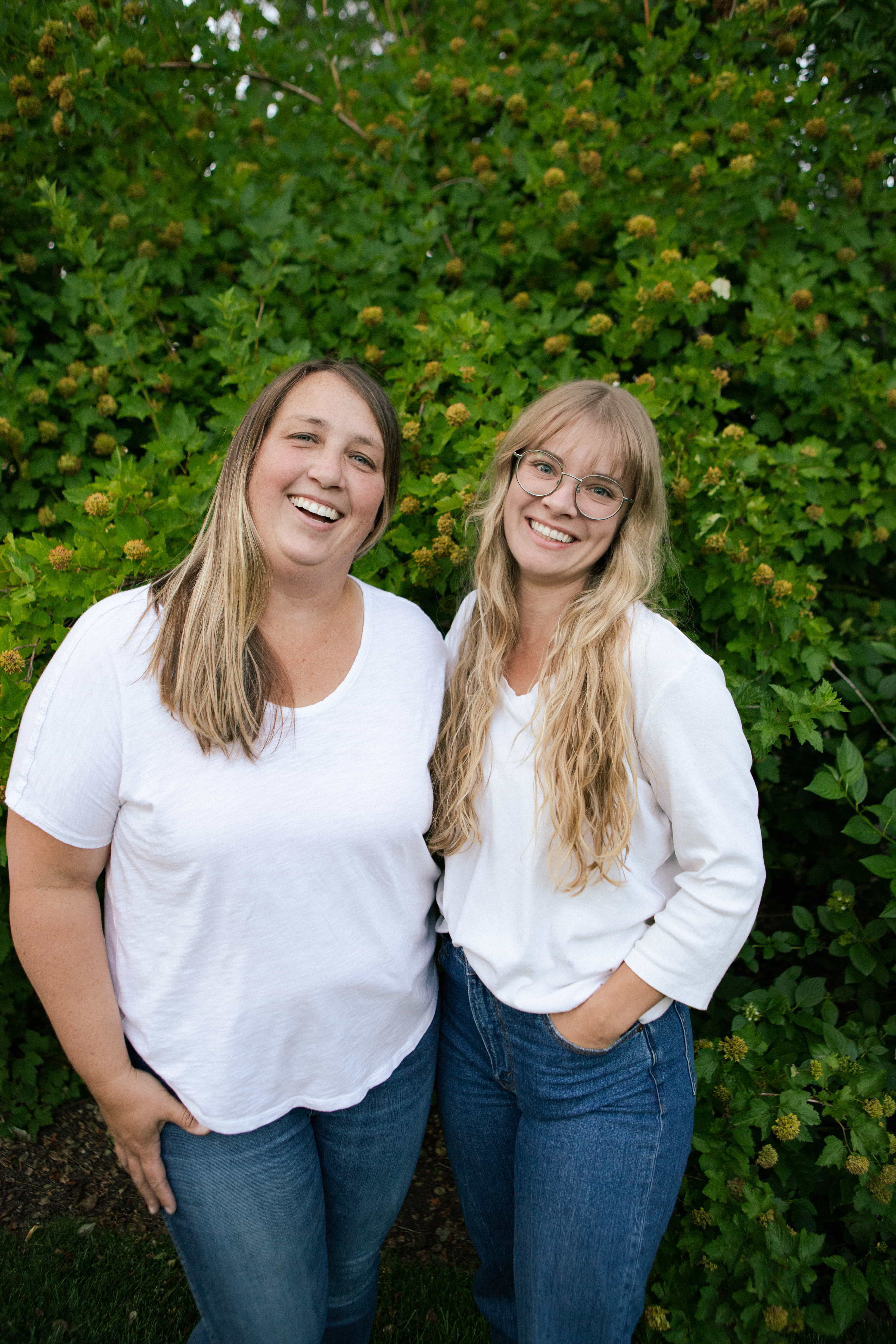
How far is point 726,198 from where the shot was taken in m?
2.51

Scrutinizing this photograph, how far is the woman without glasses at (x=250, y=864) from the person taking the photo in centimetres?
137

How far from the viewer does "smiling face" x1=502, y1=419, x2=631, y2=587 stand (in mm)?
1603

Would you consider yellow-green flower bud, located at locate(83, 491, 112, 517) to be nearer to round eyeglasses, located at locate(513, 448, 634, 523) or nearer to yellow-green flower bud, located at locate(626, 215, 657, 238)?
round eyeglasses, located at locate(513, 448, 634, 523)

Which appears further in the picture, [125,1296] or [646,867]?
[125,1296]

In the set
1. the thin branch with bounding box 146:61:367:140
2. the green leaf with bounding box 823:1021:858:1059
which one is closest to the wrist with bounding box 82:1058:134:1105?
the green leaf with bounding box 823:1021:858:1059

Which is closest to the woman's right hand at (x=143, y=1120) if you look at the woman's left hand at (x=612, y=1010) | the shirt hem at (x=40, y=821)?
the shirt hem at (x=40, y=821)

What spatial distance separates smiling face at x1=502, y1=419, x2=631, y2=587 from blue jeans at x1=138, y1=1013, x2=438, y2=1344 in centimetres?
97

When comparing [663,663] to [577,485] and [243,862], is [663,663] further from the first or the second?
[243,862]

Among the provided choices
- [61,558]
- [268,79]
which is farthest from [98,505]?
[268,79]

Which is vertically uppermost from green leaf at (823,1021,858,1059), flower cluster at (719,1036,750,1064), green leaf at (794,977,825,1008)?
green leaf at (794,977,825,1008)

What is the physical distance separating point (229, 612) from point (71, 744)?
0.33 meters

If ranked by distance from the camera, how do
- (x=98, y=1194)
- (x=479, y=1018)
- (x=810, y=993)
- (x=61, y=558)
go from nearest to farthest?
(x=479, y=1018) < (x=61, y=558) < (x=810, y=993) < (x=98, y=1194)

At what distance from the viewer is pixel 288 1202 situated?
4.94 feet

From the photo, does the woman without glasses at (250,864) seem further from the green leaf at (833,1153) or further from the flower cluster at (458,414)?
the green leaf at (833,1153)
